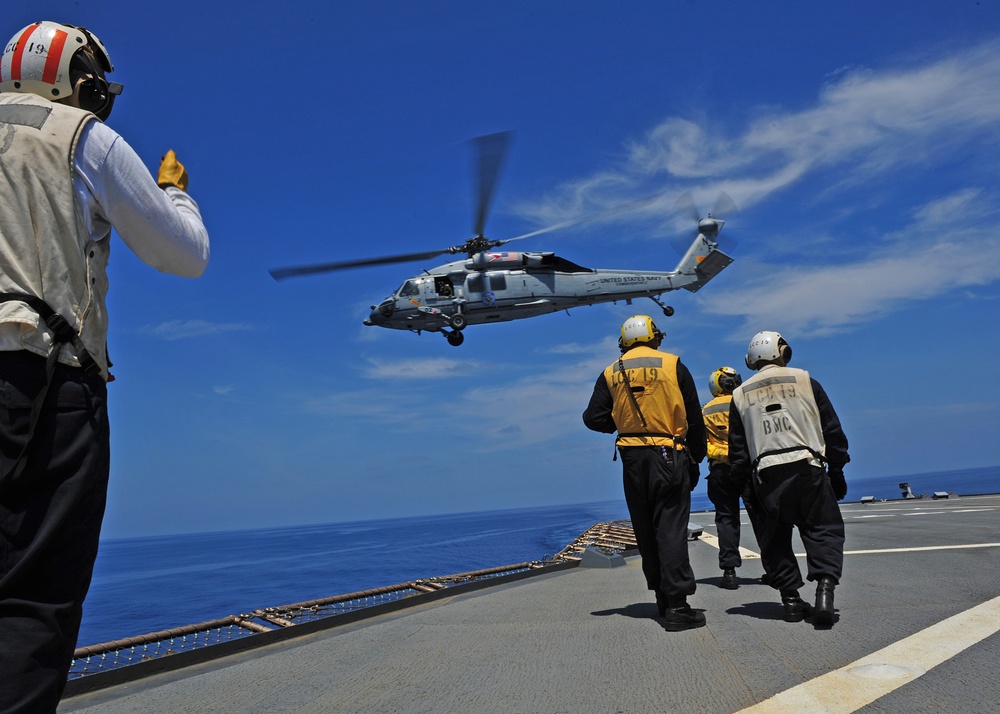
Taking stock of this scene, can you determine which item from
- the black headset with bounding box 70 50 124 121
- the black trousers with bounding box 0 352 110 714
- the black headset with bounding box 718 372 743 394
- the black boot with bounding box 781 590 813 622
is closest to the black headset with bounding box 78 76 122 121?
the black headset with bounding box 70 50 124 121

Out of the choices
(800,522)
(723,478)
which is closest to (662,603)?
(800,522)

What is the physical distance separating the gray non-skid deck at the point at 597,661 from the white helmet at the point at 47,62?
227 centimetres

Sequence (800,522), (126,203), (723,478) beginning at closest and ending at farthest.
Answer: (126,203) → (800,522) → (723,478)

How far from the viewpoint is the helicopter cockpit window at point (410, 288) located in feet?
76.2

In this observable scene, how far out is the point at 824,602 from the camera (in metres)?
3.85

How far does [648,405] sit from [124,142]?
3.53 metres

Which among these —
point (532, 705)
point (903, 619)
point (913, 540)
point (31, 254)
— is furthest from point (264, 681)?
point (913, 540)

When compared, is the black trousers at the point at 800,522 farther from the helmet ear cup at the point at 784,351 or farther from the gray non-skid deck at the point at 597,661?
the helmet ear cup at the point at 784,351

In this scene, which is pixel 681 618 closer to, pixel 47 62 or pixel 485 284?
pixel 47 62

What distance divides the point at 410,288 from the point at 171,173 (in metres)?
21.6

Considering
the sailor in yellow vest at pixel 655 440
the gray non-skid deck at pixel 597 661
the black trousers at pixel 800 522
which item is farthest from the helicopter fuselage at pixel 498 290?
the black trousers at pixel 800 522

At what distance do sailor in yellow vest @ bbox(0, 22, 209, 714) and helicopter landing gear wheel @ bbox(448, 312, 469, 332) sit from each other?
21036mm

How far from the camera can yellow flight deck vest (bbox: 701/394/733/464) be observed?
6.96 meters

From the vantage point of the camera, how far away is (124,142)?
5.53 feet
